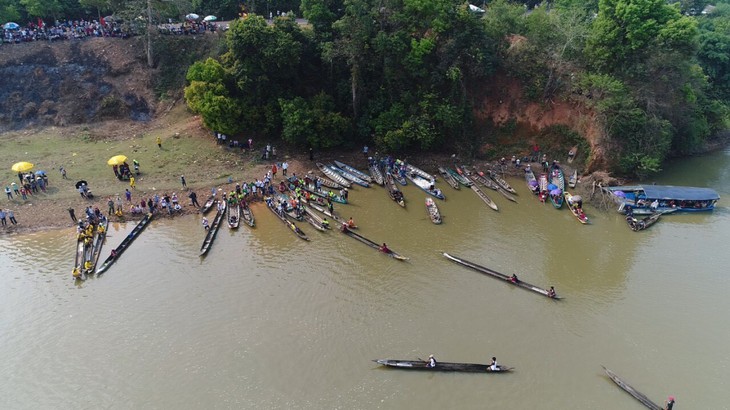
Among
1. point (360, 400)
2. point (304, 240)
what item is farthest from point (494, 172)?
point (360, 400)

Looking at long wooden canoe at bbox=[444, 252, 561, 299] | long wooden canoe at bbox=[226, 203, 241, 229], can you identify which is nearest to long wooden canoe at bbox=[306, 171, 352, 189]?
long wooden canoe at bbox=[226, 203, 241, 229]

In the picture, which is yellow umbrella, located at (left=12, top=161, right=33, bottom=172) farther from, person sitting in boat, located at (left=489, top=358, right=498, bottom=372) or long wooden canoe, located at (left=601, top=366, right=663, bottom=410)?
long wooden canoe, located at (left=601, top=366, right=663, bottom=410)

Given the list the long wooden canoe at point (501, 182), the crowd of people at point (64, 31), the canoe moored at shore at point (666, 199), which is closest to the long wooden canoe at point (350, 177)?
the long wooden canoe at point (501, 182)

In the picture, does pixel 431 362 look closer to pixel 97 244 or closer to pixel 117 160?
pixel 97 244

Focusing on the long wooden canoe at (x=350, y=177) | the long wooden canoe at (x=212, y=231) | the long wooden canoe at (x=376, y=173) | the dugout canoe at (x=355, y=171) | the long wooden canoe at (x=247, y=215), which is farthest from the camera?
the dugout canoe at (x=355, y=171)

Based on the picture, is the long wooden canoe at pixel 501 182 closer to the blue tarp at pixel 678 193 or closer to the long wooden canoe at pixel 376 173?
the long wooden canoe at pixel 376 173

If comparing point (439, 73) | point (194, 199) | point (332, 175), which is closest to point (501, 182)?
point (439, 73)
